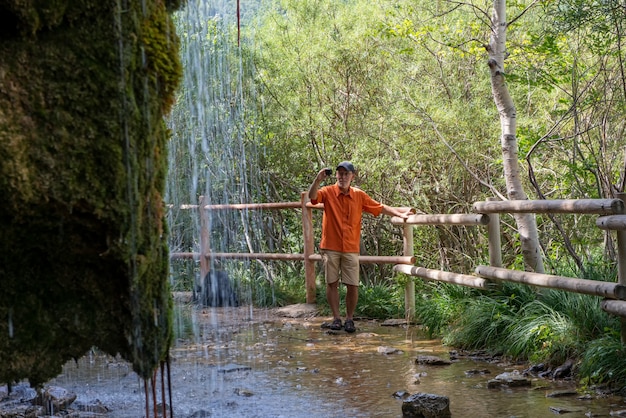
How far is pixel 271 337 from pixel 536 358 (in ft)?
10.5

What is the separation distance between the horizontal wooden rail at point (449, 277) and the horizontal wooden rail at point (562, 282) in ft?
0.37

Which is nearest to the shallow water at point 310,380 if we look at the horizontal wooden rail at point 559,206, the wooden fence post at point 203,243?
the horizontal wooden rail at point 559,206

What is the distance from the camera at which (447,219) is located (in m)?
7.75

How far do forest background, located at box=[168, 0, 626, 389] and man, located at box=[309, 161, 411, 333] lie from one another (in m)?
0.87

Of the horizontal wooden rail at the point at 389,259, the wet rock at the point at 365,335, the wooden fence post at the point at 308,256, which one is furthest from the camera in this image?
the wooden fence post at the point at 308,256

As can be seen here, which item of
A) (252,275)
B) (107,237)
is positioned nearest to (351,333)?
(252,275)

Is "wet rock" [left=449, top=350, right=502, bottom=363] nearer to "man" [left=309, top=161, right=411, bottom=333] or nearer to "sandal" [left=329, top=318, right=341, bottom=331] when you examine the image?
"man" [left=309, top=161, right=411, bottom=333]

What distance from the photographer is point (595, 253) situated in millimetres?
8711

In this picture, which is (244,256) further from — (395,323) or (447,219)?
(447,219)

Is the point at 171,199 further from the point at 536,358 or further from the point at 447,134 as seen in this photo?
the point at 536,358

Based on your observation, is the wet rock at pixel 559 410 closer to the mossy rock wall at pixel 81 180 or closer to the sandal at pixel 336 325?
the mossy rock wall at pixel 81 180

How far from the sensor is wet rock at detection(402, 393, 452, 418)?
4570 mm

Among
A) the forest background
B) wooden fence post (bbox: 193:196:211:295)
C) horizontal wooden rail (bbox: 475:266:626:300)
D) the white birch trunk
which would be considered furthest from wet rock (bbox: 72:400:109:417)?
wooden fence post (bbox: 193:196:211:295)

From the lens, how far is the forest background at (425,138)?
6949 millimetres
